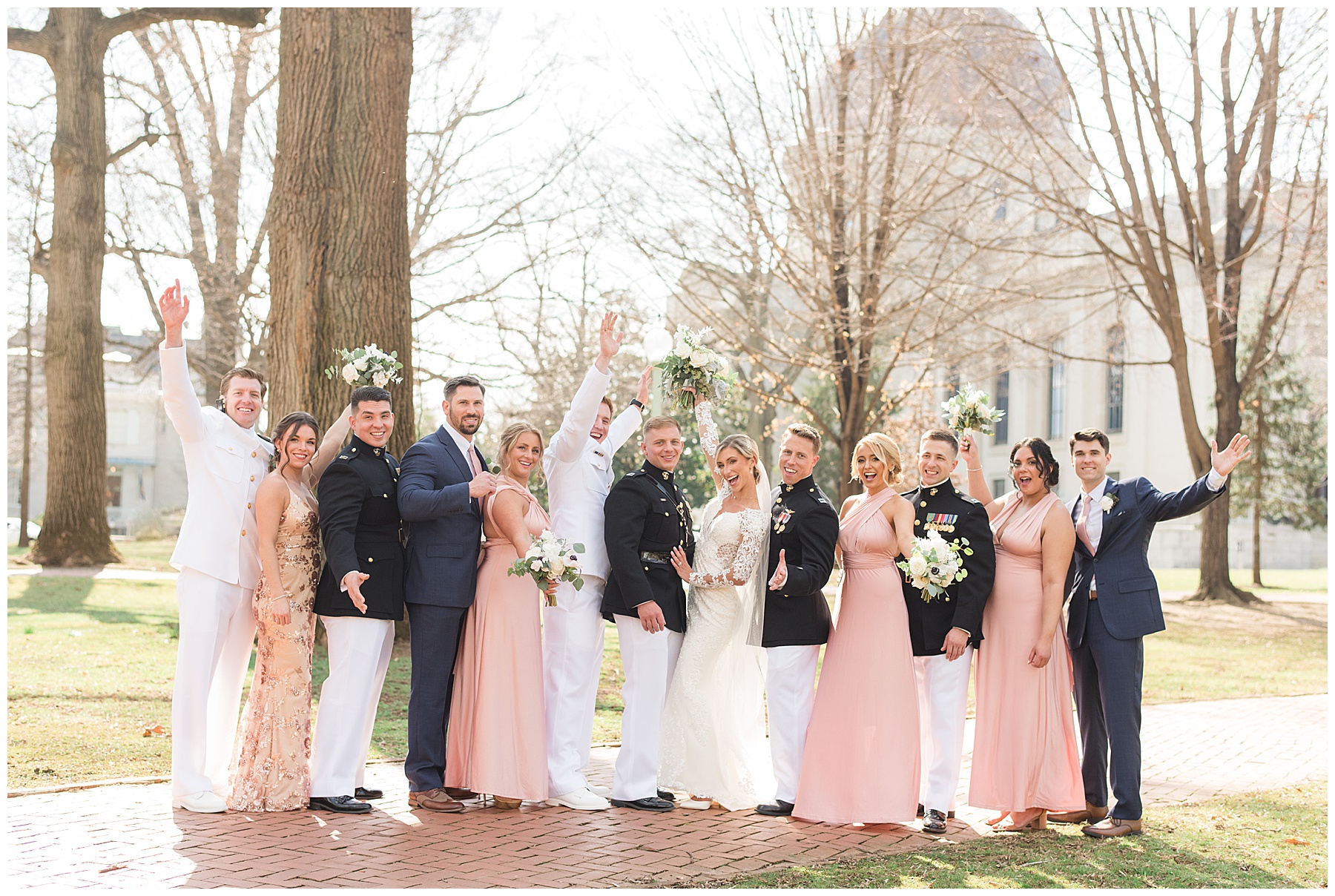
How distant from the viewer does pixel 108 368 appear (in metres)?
58.5

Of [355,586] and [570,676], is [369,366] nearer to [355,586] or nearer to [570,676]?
[355,586]

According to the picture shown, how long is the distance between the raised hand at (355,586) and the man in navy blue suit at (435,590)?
33 cm

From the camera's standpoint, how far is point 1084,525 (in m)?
6.83

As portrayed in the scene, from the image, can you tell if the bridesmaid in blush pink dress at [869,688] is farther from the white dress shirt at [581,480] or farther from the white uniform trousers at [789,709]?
the white dress shirt at [581,480]

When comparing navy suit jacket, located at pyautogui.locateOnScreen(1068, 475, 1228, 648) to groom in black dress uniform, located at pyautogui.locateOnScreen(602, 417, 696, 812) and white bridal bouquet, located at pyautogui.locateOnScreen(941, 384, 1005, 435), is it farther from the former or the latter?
groom in black dress uniform, located at pyautogui.locateOnScreen(602, 417, 696, 812)

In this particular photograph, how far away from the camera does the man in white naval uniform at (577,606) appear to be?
22.8 ft

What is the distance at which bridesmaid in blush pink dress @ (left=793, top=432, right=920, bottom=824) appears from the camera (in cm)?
648

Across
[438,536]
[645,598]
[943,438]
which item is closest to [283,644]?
[438,536]

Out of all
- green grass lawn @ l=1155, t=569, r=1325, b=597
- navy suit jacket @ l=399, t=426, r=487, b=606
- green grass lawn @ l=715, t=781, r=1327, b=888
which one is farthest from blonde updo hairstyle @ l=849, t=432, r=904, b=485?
green grass lawn @ l=1155, t=569, r=1325, b=597

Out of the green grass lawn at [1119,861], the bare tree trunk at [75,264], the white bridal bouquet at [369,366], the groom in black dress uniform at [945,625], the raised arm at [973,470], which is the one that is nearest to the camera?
the green grass lawn at [1119,861]

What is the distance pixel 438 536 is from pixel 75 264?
18.1 metres

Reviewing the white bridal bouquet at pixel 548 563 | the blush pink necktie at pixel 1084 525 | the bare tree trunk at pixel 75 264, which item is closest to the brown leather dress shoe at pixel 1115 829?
the blush pink necktie at pixel 1084 525

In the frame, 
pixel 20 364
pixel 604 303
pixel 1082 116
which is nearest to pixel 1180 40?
pixel 1082 116

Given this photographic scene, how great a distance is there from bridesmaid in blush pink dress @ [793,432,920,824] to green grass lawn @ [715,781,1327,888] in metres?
0.51
